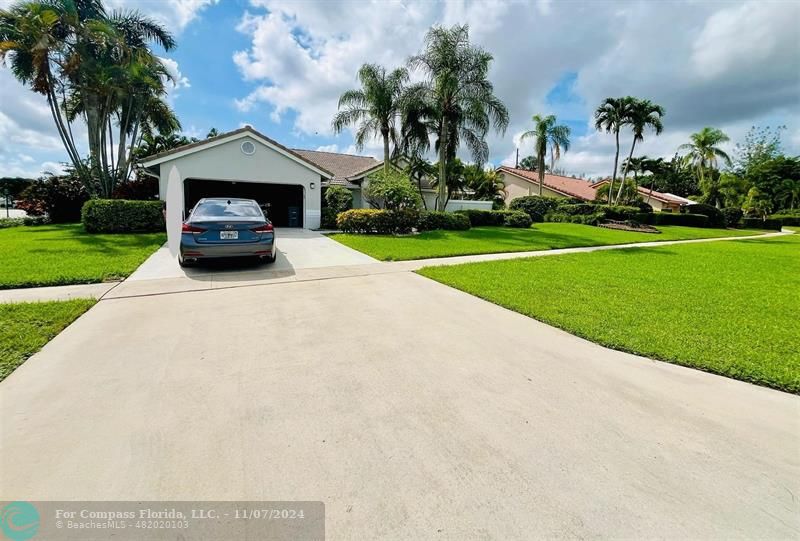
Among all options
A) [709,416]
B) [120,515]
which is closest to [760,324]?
[709,416]

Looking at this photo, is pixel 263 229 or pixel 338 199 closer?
pixel 263 229

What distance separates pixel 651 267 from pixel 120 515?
38.0ft

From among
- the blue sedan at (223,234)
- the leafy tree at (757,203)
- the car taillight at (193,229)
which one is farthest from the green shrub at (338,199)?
the leafy tree at (757,203)

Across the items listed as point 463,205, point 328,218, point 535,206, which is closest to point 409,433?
point 328,218

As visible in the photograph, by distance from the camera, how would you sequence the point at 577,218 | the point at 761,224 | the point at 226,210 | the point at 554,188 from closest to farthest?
the point at 226,210 < the point at 577,218 < the point at 761,224 < the point at 554,188

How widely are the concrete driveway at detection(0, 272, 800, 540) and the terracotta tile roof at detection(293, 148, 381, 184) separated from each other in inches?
832

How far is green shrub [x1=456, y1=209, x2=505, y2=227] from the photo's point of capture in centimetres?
2000

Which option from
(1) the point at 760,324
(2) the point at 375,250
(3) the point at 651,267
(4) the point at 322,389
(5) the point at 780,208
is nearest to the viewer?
(4) the point at 322,389

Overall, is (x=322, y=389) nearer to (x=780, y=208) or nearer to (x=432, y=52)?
(x=432, y=52)

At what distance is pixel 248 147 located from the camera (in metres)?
16.2

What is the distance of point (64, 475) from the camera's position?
1979 millimetres

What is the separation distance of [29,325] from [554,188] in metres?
38.2

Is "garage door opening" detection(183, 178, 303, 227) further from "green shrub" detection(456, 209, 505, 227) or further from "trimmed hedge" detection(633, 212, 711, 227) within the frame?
"trimmed hedge" detection(633, 212, 711, 227)

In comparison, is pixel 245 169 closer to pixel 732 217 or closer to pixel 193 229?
pixel 193 229
